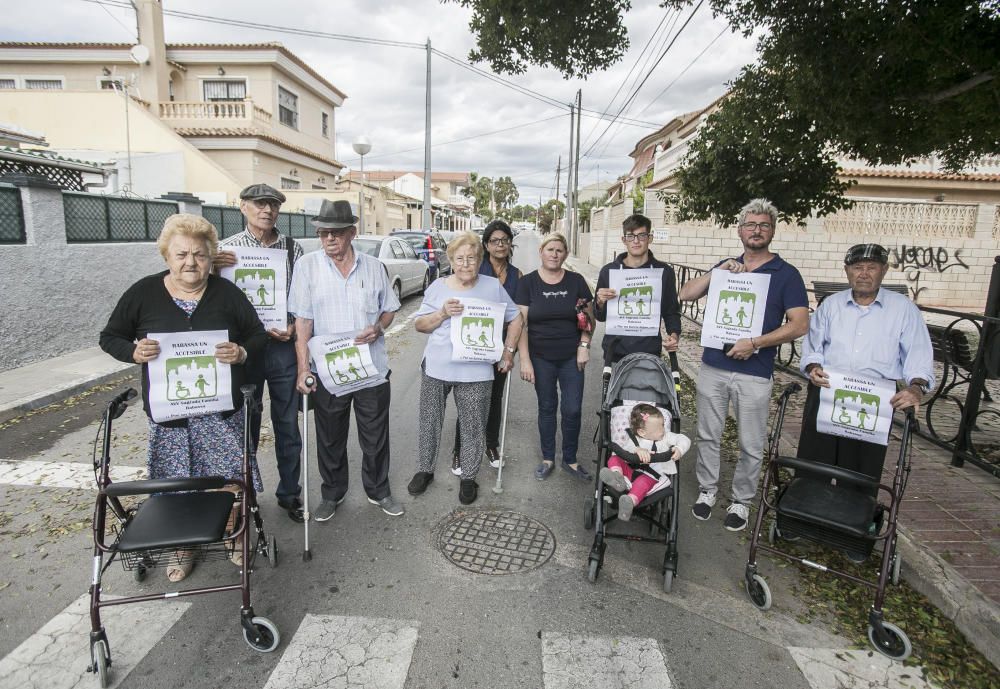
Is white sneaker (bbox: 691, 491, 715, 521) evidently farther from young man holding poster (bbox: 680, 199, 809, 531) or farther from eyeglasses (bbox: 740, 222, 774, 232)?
eyeglasses (bbox: 740, 222, 774, 232)

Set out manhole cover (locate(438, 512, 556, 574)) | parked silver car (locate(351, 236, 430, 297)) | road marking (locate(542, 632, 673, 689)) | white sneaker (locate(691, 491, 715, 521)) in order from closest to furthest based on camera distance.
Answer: road marking (locate(542, 632, 673, 689)) → manhole cover (locate(438, 512, 556, 574)) → white sneaker (locate(691, 491, 715, 521)) → parked silver car (locate(351, 236, 430, 297))

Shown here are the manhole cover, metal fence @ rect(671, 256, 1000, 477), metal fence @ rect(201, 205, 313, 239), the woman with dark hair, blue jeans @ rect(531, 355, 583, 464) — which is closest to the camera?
the manhole cover

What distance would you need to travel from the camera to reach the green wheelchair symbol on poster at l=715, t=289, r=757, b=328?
399cm

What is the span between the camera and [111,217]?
983cm

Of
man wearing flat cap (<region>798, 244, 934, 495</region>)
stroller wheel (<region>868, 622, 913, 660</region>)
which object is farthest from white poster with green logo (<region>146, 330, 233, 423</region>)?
stroller wheel (<region>868, 622, 913, 660</region>)

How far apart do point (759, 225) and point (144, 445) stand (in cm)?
573

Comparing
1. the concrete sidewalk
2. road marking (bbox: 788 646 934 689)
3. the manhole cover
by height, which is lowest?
the manhole cover

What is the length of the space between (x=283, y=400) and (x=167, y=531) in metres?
1.37

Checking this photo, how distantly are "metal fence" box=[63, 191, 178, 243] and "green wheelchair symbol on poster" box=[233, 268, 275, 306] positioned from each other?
703 cm

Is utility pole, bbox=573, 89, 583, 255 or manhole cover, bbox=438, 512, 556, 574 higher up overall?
utility pole, bbox=573, 89, 583, 255

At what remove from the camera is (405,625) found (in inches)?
122

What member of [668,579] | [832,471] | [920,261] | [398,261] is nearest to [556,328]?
[668,579]

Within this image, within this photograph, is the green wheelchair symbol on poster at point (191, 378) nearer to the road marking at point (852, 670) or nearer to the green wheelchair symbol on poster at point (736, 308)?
the green wheelchair symbol on poster at point (736, 308)

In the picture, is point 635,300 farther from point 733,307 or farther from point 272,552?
point 272,552
